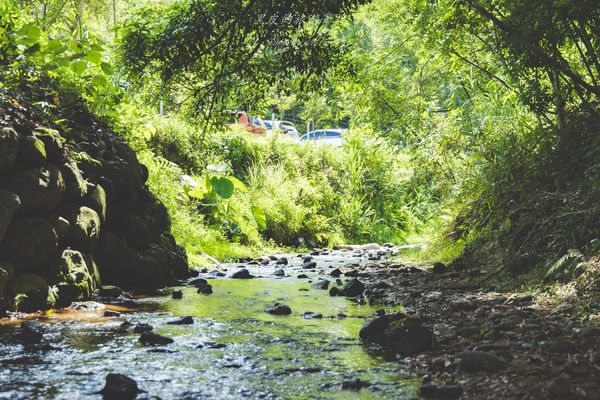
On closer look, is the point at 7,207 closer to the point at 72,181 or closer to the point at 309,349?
the point at 72,181

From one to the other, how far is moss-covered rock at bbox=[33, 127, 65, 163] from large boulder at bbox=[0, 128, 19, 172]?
446mm

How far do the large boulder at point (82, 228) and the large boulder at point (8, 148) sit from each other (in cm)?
91

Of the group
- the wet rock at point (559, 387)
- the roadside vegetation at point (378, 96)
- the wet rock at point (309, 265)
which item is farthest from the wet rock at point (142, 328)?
the wet rock at point (309, 265)

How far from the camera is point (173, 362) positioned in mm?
3682

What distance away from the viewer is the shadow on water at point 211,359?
3123 mm

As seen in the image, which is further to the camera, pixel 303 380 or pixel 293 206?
pixel 293 206

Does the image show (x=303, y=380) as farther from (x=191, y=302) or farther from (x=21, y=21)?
(x=21, y=21)

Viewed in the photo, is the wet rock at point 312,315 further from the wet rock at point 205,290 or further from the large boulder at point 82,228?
the large boulder at point 82,228

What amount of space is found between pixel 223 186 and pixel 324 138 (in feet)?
31.5

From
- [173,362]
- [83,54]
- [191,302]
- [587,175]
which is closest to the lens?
[173,362]

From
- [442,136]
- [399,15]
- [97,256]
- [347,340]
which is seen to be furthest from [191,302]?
[399,15]

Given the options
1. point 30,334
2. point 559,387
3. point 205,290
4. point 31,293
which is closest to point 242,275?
point 205,290

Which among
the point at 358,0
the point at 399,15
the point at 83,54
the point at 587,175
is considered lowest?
the point at 587,175

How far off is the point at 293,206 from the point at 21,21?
8251 mm
